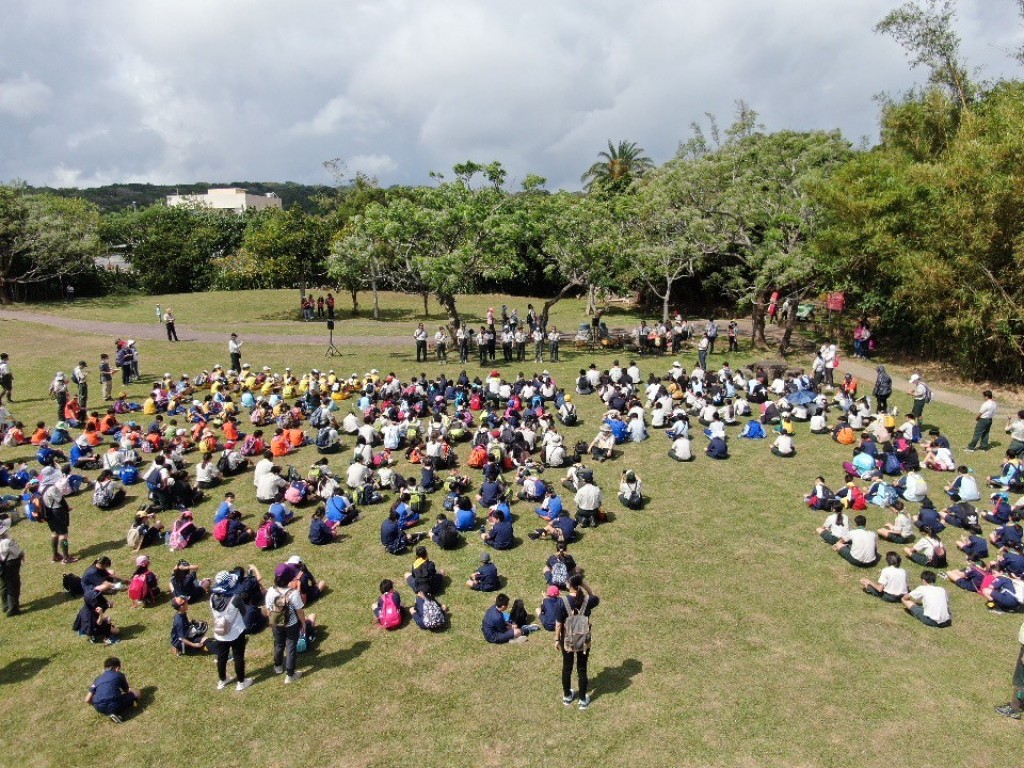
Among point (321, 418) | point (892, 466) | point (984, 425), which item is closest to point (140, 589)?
point (321, 418)

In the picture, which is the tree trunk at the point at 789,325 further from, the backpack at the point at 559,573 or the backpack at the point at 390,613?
the backpack at the point at 390,613

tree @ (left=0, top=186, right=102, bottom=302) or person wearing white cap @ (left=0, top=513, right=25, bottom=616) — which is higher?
tree @ (left=0, top=186, right=102, bottom=302)

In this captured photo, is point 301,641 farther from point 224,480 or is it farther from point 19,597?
point 224,480

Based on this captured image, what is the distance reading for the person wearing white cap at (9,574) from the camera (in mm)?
11469

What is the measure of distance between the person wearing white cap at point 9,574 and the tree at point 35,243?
40.1 m

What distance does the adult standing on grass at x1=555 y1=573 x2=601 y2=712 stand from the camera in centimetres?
859

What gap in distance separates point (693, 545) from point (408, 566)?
562 cm

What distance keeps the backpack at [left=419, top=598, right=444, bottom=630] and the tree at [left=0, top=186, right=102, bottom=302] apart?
148ft

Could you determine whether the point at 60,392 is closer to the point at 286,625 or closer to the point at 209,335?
the point at 209,335

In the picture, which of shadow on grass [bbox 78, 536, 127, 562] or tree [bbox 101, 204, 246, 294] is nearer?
shadow on grass [bbox 78, 536, 127, 562]

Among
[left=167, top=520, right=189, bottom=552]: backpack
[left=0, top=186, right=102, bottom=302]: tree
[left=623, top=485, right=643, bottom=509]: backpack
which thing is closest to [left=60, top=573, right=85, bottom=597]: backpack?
[left=167, top=520, right=189, bottom=552]: backpack

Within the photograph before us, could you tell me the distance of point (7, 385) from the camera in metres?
22.8

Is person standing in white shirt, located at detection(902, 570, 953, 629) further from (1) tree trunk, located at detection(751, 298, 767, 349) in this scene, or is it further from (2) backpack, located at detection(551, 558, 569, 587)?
(1) tree trunk, located at detection(751, 298, 767, 349)

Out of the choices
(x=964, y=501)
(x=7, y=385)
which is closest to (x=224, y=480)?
(x=7, y=385)
